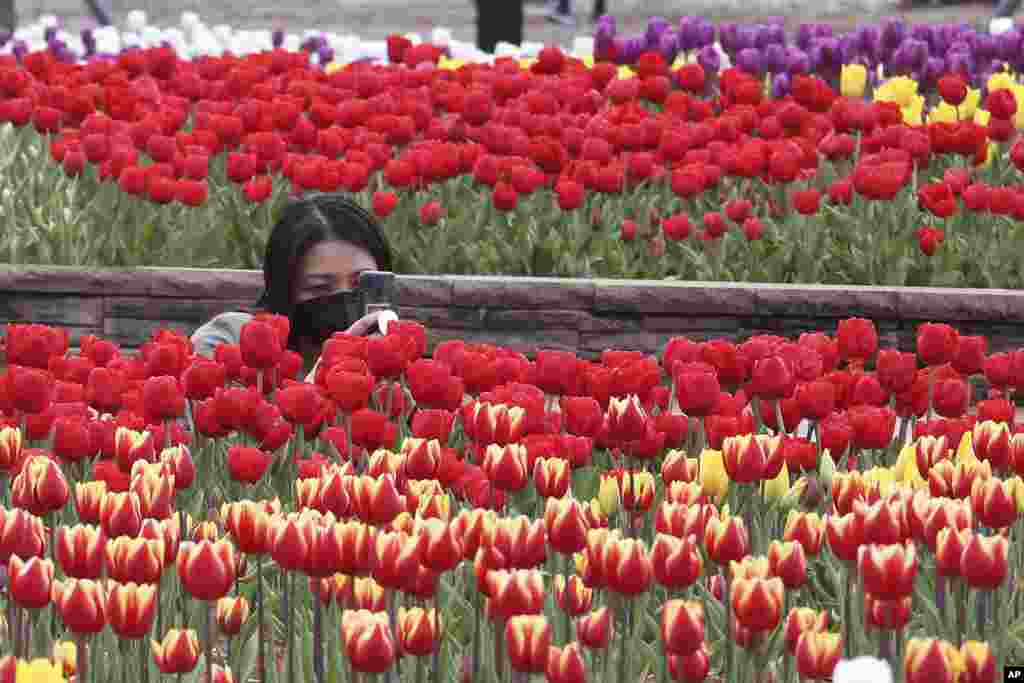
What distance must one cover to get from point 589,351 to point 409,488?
3.88 meters

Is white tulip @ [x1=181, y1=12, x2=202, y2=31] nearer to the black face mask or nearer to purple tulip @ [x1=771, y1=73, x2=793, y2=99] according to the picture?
purple tulip @ [x1=771, y1=73, x2=793, y2=99]

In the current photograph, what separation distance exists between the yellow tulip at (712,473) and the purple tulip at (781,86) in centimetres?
618

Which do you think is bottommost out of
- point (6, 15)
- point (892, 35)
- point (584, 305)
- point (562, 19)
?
point (562, 19)

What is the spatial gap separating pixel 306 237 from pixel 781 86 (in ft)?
14.2

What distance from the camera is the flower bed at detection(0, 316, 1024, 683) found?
3.11 meters

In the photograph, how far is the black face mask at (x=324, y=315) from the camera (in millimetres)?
6021

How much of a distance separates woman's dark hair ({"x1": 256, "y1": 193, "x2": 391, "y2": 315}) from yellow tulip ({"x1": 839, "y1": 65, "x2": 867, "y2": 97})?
447cm

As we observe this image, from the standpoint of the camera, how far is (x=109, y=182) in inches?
323

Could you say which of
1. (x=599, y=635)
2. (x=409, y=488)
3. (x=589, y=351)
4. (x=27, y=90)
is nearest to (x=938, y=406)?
(x=409, y=488)

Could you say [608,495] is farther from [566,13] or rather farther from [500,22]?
[566,13]

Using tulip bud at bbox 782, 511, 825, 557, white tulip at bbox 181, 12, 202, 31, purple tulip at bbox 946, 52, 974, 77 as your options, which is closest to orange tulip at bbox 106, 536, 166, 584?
tulip bud at bbox 782, 511, 825, 557

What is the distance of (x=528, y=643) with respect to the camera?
295cm

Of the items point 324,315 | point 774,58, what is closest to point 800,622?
point 324,315

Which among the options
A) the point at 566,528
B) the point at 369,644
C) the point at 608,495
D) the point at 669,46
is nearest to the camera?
the point at 369,644
